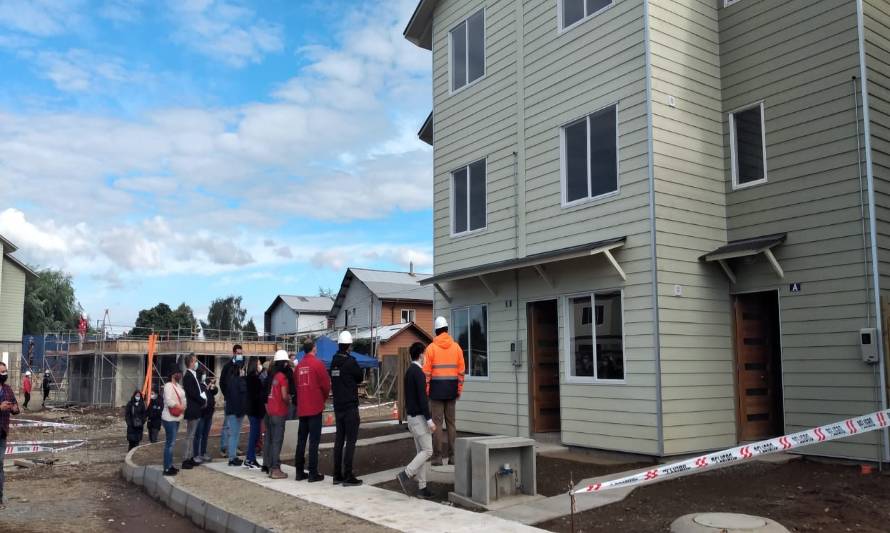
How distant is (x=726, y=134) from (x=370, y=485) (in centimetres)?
794

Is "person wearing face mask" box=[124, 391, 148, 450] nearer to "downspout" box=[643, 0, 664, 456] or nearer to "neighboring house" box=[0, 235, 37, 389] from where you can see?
"downspout" box=[643, 0, 664, 456]

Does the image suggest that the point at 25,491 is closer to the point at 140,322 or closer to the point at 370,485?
the point at 370,485

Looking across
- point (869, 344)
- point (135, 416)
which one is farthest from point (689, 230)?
point (135, 416)

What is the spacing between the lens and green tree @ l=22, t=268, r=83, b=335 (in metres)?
59.9

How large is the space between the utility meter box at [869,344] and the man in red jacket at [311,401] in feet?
23.8

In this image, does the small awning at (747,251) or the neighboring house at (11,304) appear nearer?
the small awning at (747,251)

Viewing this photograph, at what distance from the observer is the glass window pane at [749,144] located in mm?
11484

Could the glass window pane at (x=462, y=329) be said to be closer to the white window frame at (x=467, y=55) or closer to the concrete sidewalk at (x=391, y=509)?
the white window frame at (x=467, y=55)

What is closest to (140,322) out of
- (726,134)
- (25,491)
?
(25,491)

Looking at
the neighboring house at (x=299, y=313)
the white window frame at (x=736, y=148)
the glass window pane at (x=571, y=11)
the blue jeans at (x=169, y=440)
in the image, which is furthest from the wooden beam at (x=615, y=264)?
the neighboring house at (x=299, y=313)

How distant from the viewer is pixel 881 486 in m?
8.68

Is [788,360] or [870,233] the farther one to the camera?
[788,360]

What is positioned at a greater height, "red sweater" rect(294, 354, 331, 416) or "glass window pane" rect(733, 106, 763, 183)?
"glass window pane" rect(733, 106, 763, 183)

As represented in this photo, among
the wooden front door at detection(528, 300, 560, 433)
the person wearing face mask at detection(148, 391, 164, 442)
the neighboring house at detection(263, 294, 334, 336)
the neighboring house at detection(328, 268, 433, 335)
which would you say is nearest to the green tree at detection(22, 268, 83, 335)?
the neighboring house at detection(263, 294, 334, 336)
